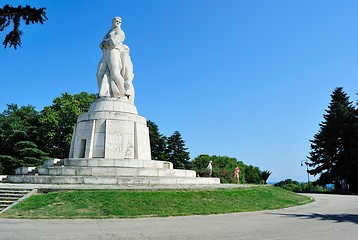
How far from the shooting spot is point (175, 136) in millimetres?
46406

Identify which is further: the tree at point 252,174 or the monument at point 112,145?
the tree at point 252,174

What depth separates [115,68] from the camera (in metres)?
22.3

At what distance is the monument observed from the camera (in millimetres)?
16234

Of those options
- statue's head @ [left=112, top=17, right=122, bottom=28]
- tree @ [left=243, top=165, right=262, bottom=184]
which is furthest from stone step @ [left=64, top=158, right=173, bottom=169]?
tree @ [left=243, top=165, right=262, bottom=184]

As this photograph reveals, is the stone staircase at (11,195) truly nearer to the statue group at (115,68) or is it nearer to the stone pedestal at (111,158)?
the stone pedestal at (111,158)

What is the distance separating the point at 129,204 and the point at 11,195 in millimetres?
5151

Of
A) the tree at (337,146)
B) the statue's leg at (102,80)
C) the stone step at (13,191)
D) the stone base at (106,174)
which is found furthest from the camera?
the tree at (337,146)

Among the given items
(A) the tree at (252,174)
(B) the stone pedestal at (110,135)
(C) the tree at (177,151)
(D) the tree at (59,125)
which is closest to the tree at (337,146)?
(C) the tree at (177,151)

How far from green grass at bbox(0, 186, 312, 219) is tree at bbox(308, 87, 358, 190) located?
2209cm

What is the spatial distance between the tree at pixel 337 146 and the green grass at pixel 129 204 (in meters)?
22.1

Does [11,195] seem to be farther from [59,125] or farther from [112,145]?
[59,125]

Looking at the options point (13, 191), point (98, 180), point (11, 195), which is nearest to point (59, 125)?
point (98, 180)

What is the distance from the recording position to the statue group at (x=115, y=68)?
73.2ft

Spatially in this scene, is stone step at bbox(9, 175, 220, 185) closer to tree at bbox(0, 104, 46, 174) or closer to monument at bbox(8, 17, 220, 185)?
monument at bbox(8, 17, 220, 185)
